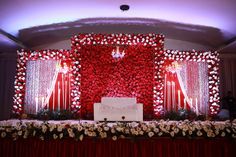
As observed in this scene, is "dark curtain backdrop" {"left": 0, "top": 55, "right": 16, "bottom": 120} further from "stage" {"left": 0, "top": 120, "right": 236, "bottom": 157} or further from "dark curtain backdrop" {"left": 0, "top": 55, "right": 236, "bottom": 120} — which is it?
"stage" {"left": 0, "top": 120, "right": 236, "bottom": 157}

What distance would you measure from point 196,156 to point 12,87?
7191mm

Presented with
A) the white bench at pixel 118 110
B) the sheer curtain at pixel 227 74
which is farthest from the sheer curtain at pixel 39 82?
the sheer curtain at pixel 227 74

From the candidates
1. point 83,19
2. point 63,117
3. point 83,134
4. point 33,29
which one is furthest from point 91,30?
point 83,134

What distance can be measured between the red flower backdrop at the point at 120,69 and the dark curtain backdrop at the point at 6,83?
9.66 feet

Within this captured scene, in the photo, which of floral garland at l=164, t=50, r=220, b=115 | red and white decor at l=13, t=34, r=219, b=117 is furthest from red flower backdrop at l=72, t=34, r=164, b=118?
floral garland at l=164, t=50, r=220, b=115

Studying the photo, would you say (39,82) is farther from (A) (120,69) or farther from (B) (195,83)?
(B) (195,83)

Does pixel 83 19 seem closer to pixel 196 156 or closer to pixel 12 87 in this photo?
pixel 12 87

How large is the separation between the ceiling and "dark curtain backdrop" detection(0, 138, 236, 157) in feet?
10.2

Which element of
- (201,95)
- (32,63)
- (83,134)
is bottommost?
(83,134)

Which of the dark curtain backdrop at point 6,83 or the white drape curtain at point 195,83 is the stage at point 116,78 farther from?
the dark curtain backdrop at point 6,83

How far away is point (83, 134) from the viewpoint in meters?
3.98

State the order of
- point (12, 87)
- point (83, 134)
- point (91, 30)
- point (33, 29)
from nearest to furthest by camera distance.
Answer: point (83, 134) → point (33, 29) → point (91, 30) → point (12, 87)

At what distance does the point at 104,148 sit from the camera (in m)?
4.00

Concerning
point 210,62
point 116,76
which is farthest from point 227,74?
point 116,76
